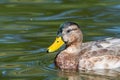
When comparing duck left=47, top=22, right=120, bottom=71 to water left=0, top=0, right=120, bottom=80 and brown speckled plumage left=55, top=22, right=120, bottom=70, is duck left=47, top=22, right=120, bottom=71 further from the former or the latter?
water left=0, top=0, right=120, bottom=80

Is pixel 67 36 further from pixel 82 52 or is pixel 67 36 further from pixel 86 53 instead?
pixel 86 53

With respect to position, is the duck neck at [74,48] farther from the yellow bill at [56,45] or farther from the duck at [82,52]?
the yellow bill at [56,45]

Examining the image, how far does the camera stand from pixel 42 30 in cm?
1648

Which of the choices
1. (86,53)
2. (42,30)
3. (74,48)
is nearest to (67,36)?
(74,48)

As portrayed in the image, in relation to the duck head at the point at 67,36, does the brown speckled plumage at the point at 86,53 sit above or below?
below

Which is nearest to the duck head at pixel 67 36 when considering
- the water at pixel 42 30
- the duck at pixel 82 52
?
the duck at pixel 82 52

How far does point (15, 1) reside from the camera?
19.4m

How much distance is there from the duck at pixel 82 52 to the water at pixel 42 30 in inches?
9.3

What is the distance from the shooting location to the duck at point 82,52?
13.6 meters

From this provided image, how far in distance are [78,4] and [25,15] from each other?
157 centimetres

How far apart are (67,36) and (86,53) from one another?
1.71 ft

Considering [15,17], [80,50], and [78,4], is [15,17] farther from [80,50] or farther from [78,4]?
[80,50]

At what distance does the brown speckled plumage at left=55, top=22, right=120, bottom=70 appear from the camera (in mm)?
13648

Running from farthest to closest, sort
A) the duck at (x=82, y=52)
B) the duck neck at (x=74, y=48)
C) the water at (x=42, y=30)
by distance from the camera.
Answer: the duck neck at (x=74, y=48) → the duck at (x=82, y=52) → the water at (x=42, y=30)
